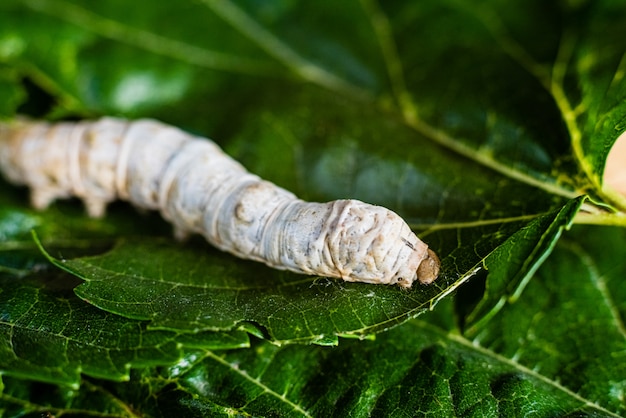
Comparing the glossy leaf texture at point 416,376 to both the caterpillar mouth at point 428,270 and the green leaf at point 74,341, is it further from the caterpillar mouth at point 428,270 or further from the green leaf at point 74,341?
the caterpillar mouth at point 428,270

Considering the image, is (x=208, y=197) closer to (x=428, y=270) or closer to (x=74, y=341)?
(x=74, y=341)

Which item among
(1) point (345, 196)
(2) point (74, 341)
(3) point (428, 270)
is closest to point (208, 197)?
(1) point (345, 196)

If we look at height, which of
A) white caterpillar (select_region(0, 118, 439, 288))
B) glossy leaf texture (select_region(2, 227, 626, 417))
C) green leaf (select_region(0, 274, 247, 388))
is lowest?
glossy leaf texture (select_region(2, 227, 626, 417))

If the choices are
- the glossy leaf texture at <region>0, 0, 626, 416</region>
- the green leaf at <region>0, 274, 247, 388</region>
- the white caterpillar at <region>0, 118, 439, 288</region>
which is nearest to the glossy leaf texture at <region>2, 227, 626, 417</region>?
the glossy leaf texture at <region>0, 0, 626, 416</region>

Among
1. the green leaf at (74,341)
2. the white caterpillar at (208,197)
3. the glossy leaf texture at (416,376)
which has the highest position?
the white caterpillar at (208,197)

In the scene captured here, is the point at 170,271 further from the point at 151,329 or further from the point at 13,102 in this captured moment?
the point at 13,102

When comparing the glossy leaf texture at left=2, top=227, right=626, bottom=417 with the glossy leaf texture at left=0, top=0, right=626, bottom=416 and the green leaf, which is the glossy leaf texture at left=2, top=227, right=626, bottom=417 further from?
the green leaf

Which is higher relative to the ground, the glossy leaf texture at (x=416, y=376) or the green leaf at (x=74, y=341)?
the green leaf at (x=74, y=341)

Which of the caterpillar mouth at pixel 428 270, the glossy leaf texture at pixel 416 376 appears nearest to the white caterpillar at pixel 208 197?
the caterpillar mouth at pixel 428 270
